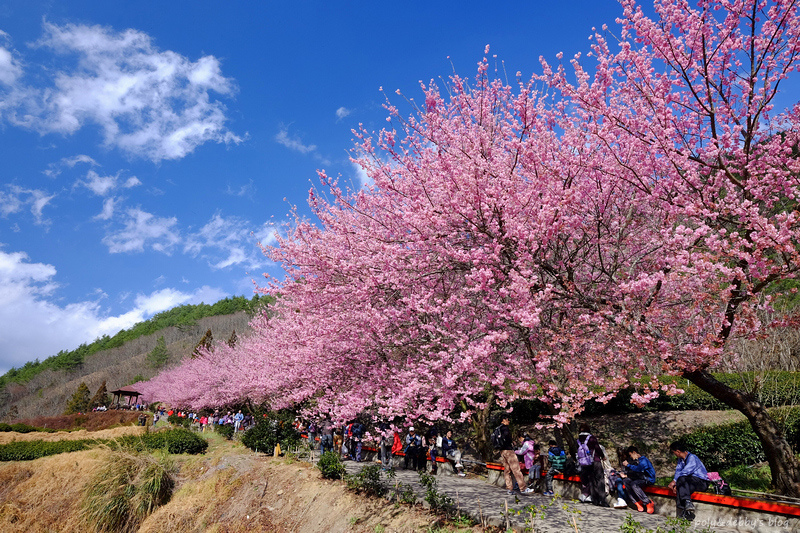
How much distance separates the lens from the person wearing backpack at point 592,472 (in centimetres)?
783

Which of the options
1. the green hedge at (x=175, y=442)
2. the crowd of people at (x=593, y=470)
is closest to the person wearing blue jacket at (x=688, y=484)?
the crowd of people at (x=593, y=470)

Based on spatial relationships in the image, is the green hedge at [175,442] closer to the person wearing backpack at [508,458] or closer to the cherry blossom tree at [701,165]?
the person wearing backpack at [508,458]

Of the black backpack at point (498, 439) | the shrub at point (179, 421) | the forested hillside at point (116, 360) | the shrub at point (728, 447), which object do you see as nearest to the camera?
the black backpack at point (498, 439)

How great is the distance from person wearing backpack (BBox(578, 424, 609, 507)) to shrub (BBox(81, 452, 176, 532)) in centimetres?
1193

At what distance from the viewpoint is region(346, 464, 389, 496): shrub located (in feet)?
31.6

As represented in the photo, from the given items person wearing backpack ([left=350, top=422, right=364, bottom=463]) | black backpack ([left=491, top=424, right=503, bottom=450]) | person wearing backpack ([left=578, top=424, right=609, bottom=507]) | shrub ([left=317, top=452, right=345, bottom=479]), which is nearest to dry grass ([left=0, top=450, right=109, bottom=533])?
shrub ([left=317, top=452, right=345, bottom=479])

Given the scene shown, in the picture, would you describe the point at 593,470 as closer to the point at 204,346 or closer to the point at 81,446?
the point at 81,446

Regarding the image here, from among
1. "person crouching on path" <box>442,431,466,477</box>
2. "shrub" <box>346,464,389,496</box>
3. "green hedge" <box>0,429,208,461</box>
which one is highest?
"person crouching on path" <box>442,431,466,477</box>

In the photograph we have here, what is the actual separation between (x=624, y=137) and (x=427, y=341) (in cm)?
559

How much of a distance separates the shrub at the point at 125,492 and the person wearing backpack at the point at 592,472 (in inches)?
470

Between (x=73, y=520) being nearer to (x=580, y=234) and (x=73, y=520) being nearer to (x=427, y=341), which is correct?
(x=427, y=341)

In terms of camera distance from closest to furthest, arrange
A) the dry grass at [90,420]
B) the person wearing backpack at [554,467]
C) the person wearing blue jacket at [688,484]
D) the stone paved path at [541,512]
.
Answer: the stone paved path at [541,512]
the person wearing blue jacket at [688,484]
the person wearing backpack at [554,467]
the dry grass at [90,420]

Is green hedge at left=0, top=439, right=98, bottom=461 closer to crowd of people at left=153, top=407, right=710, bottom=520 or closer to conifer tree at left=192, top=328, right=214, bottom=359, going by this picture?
crowd of people at left=153, top=407, right=710, bottom=520

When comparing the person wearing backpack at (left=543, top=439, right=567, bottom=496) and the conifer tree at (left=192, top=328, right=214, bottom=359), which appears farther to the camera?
the conifer tree at (left=192, top=328, right=214, bottom=359)
